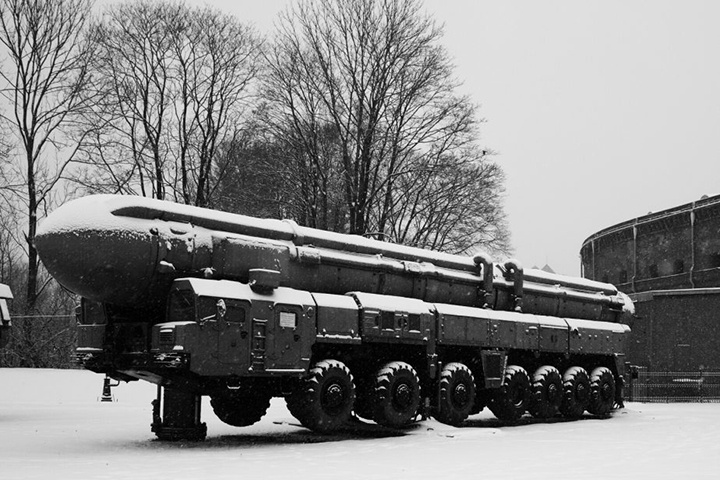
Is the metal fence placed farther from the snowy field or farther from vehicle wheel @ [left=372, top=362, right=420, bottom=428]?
vehicle wheel @ [left=372, top=362, right=420, bottom=428]

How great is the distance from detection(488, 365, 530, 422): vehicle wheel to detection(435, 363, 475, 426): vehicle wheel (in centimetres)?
133

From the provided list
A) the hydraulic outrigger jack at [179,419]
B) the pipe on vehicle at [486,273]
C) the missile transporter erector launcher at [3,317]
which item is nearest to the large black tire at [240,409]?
the hydraulic outrigger jack at [179,419]

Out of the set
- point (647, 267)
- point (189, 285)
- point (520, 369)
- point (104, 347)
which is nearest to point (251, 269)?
point (189, 285)

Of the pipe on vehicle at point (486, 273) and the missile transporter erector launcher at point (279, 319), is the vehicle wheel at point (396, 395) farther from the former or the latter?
the pipe on vehicle at point (486, 273)

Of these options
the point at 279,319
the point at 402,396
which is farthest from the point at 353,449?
the point at 402,396

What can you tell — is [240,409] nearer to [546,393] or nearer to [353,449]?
[353,449]

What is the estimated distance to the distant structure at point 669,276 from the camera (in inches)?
1464

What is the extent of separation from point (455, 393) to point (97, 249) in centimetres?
782

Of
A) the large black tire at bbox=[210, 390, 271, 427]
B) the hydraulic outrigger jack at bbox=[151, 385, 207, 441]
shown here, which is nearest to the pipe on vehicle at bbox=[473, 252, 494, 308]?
the large black tire at bbox=[210, 390, 271, 427]

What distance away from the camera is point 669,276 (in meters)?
53.7

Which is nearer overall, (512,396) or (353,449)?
(353,449)

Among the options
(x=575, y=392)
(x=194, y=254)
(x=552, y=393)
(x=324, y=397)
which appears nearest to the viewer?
(x=194, y=254)

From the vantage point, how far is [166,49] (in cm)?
3766

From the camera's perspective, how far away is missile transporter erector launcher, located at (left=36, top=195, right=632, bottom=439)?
14562mm
